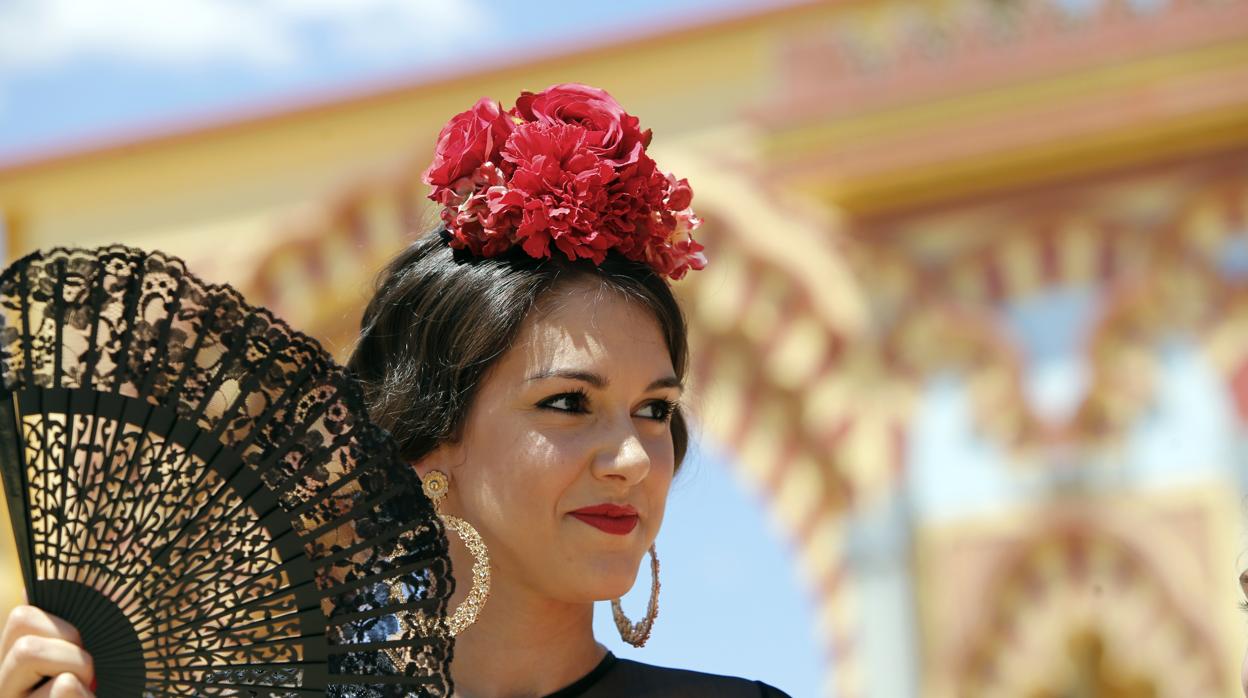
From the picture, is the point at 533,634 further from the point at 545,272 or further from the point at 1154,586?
the point at 1154,586

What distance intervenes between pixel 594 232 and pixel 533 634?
40cm

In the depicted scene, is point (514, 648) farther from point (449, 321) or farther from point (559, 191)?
point (559, 191)

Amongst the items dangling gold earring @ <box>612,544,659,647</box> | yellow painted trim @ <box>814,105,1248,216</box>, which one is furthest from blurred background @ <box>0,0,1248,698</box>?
dangling gold earring @ <box>612,544,659,647</box>

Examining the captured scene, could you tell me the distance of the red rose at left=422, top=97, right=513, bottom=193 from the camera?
2.04 metres

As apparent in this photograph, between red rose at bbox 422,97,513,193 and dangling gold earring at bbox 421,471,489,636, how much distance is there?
0.98 ft

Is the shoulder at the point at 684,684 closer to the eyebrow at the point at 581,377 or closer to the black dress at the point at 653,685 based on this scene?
the black dress at the point at 653,685

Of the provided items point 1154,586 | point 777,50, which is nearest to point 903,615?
point 1154,586

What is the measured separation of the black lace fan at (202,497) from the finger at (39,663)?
2 centimetres

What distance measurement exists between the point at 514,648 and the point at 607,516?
0.60 feet

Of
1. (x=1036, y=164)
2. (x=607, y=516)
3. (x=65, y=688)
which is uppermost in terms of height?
(x=1036, y=164)

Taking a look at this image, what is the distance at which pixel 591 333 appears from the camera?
1918mm

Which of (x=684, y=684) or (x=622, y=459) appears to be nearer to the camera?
(x=622, y=459)

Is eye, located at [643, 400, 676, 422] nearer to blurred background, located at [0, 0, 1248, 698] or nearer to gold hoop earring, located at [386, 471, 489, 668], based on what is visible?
gold hoop earring, located at [386, 471, 489, 668]

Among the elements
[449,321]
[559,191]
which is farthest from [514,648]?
[559,191]
